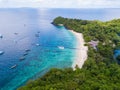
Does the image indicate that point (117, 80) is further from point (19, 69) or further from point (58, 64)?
point (19, 69)

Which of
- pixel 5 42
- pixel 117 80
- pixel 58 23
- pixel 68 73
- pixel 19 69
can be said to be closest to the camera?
pixel 117 80

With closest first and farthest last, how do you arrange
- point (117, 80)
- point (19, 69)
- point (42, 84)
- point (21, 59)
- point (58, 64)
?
1. point (42, 84)
2. point (117, 80)
3. point (19, 69)
4. point (58, 64)
5. point (21, 59)

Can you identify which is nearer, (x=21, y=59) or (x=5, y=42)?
(x=21, y=59)

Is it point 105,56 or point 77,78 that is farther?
point 105,56

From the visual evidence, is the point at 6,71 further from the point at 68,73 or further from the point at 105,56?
the point at 105,56

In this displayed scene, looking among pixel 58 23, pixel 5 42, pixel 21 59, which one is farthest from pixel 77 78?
pixel 58 23

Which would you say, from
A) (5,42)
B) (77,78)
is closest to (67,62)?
(77,78)


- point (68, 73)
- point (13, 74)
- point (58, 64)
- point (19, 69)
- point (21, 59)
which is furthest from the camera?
point (21, 59)

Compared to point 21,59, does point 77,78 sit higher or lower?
higher

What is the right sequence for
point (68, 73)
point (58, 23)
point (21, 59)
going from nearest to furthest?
1. point (68, 73)
2. point (21, 59)
3. point (58, 23)
